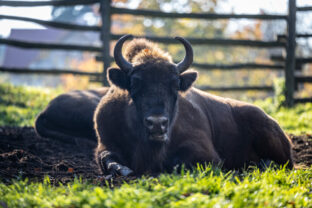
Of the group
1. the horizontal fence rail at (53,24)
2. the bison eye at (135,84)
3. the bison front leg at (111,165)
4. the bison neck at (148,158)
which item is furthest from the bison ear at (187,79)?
the horizontal fence rail at (53,24)

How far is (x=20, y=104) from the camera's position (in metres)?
10.7

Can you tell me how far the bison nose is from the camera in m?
4.22

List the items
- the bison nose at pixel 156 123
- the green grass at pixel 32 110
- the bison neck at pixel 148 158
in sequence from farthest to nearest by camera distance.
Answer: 1. the green grass at pixel 32 110
2. the bison neck at pixel 148 158
3. the bison nose at pixel 156 123

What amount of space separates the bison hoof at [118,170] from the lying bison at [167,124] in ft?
0.04

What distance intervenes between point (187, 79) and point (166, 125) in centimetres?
117

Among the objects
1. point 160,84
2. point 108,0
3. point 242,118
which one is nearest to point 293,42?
point 108,0

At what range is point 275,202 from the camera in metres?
3.02

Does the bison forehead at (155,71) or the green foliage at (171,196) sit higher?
the bison forehead at (155,71)

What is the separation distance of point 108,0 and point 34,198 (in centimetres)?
863

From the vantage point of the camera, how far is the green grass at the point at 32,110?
29.7 ft

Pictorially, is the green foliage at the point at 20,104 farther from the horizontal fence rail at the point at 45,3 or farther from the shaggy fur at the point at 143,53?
the shaggy fur at the point at 143,53

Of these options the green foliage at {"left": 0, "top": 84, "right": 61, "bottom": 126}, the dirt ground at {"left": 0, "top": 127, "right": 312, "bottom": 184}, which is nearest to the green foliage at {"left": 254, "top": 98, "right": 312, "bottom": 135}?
the dirt ground at {"left": 0, "top": 127, "right": 312, "bottom": 184}

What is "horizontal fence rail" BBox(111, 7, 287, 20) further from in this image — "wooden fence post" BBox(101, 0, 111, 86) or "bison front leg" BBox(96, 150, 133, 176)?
"bison front leg" BBox(96, 150, 133, 176)

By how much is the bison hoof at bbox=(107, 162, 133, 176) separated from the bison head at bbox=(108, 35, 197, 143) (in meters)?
0.46
